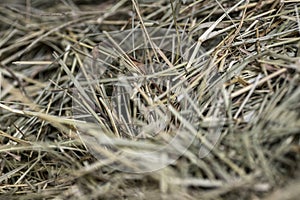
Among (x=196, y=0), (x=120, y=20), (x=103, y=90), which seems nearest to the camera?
(x=103, y=90)

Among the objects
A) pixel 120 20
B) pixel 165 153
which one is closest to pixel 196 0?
pixel 120 20

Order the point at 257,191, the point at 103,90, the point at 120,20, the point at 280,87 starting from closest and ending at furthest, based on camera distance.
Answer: the point at 257,191 → the point at 280,87 → the point at 103,90 → the point at 120,20

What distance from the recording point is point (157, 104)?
93 centimetres

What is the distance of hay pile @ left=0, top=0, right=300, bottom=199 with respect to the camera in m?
0.80

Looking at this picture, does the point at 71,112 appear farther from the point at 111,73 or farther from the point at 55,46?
the point at 55,46

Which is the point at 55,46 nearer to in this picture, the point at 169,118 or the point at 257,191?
the point at 169,118

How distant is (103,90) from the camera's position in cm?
101

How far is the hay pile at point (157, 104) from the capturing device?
0.80 m

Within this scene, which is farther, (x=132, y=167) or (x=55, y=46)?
(x=55, y=46)

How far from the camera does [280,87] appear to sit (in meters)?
0.89

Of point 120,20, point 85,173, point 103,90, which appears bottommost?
point 85,173

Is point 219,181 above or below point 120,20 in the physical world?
below

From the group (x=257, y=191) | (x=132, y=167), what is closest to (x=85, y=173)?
(x=132, y=167)

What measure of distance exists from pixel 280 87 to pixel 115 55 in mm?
383
